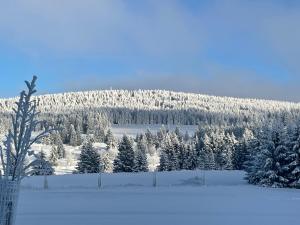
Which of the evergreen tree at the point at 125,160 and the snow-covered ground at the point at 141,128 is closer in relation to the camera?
the evergreen tree at the point at 125,160

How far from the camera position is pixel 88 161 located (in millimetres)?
46719

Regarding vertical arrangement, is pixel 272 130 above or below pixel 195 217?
above

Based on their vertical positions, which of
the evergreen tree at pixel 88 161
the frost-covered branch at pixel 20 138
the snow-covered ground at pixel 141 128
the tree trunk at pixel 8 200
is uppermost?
the snow-covered ground at pixel 141 128

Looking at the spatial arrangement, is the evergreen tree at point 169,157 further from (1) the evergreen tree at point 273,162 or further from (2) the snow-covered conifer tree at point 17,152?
(2) the snow-covered conifer tree at point 17,152

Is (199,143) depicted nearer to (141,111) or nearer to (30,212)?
(30,212)

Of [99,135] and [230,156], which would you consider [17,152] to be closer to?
[230,156]

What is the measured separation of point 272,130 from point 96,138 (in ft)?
302

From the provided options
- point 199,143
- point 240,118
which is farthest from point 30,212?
point 240,118

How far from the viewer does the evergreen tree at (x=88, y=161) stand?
152 feet

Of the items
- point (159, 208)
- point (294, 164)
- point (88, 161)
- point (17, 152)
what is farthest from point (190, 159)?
point (17, 152)

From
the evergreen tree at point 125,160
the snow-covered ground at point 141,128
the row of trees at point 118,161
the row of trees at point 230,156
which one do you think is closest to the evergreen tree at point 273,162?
the row of trees at point 230,156

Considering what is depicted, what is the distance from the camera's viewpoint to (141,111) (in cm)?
18088

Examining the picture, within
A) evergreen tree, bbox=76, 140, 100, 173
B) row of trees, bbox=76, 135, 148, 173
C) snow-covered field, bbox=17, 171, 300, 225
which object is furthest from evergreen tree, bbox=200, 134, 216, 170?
snow-covered field, bbox=17, 171, 300, 225

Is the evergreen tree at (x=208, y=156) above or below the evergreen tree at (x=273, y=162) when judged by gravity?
above
